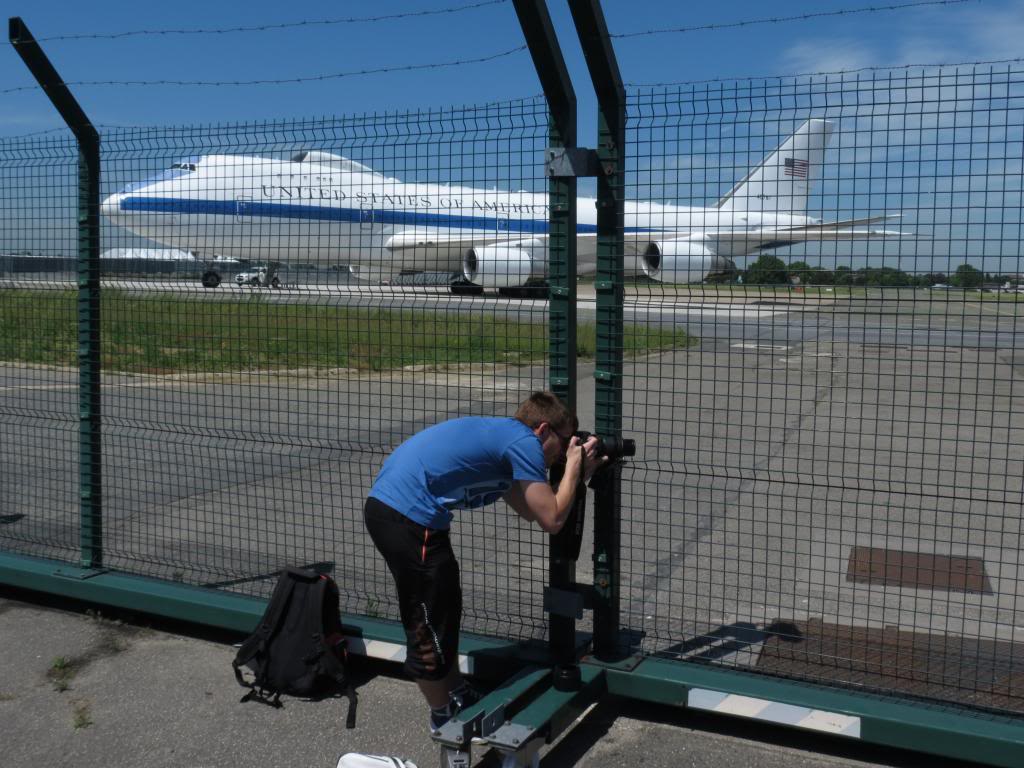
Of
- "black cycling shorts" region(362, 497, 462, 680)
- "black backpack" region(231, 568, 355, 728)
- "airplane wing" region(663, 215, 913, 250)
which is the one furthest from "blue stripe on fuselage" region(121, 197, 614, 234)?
"black backpack" region(231, 568, 355, 728)

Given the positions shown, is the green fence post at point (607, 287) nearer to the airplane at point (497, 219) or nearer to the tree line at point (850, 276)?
the airplane at point (497, 219)

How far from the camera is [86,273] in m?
5.23

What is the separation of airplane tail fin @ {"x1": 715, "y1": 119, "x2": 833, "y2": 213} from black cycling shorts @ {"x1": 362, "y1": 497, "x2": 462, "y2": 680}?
1.69 metres

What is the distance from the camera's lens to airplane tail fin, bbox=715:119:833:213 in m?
3.75

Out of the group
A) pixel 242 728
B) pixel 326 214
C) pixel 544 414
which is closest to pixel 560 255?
pixel 544 414

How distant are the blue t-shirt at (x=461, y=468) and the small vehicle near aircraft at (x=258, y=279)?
6.60 ft

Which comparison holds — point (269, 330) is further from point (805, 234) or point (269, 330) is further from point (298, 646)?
point (805, 234)

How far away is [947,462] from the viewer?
34.1 ft

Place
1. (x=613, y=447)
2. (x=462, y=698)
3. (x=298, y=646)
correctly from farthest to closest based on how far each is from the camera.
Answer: (x=298, y=646)
(x=613, y=447)
(x=462, y=698)

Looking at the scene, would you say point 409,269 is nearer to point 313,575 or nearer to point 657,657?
point 313,575

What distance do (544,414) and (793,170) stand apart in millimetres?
1382

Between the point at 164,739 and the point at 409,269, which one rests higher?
the point at 409,269

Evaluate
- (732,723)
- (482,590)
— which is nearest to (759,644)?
(732,723)

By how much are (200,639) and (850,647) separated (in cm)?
309
